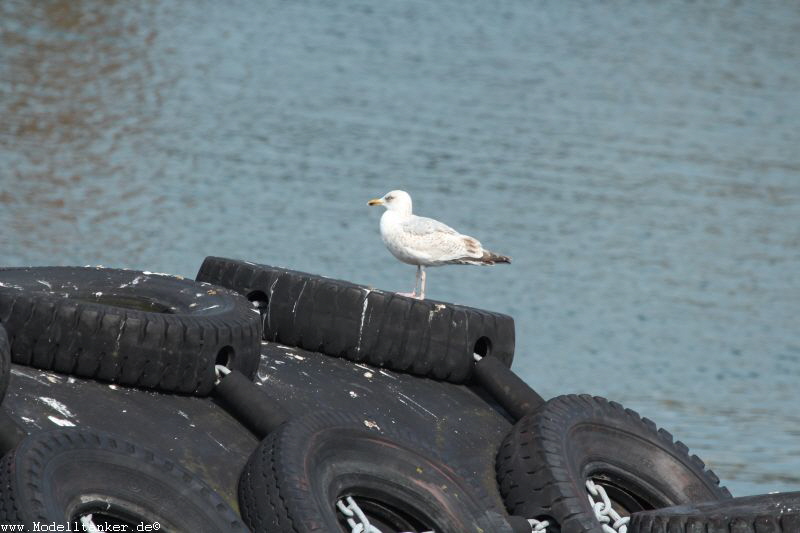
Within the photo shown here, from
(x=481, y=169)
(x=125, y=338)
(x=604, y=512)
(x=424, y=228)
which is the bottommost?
(x=481, y=169)

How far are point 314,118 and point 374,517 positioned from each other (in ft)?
65.2

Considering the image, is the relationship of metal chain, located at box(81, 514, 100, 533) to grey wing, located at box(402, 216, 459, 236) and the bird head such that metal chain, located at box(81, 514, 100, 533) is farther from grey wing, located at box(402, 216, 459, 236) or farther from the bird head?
the bird head

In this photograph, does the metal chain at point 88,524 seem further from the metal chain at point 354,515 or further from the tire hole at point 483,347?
the tire hole at point 483,347

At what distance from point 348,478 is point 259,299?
2.39 metres

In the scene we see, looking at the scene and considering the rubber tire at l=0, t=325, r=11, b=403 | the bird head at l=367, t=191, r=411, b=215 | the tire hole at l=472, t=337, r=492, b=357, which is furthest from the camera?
the bird head at l=367, t=191, r=411, b=215

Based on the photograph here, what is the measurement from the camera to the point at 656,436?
30.1 ft

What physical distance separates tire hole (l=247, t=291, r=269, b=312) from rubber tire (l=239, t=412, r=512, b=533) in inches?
74.7

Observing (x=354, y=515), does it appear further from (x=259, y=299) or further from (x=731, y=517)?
(x=259, y=299)

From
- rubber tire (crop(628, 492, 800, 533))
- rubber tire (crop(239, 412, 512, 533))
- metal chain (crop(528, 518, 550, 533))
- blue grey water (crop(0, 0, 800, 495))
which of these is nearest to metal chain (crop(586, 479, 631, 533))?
metal chain (crop(528, 518, 550, 533))

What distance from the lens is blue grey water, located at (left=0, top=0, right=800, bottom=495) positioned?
17.0 metres

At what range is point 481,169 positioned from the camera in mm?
24484

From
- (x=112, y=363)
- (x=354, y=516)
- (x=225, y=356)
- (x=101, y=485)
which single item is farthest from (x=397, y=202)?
(x=101, y=485)

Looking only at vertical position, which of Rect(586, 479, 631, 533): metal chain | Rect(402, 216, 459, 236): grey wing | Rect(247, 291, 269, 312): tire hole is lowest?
Rect(586, 479, 631, 533): metal chain

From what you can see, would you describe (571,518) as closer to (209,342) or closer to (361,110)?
(209,342)
